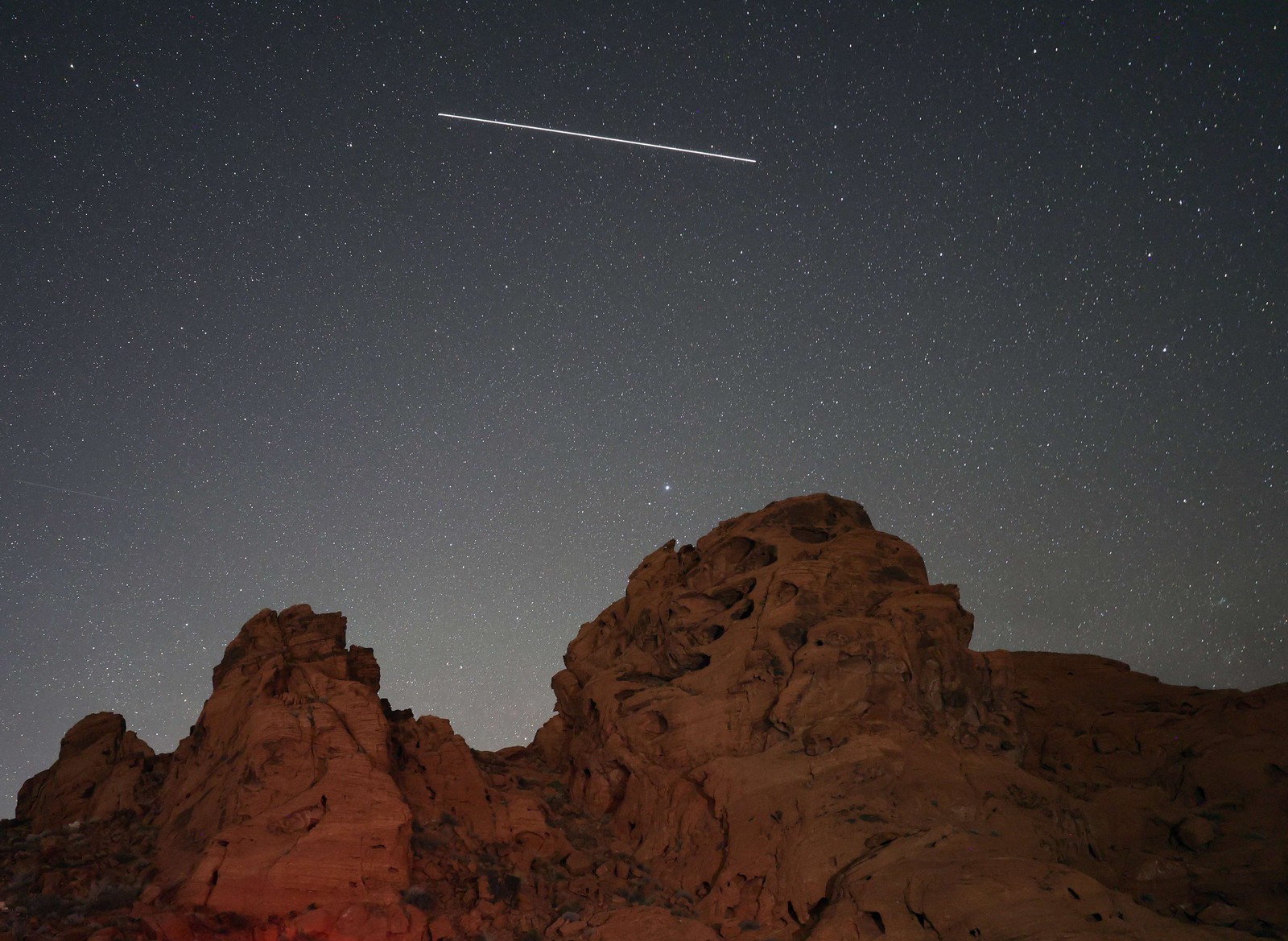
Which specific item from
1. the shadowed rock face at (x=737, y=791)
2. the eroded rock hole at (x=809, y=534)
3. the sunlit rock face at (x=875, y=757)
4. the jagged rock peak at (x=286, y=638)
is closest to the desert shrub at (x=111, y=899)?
the shadowed rock face at (x=737, y=791)

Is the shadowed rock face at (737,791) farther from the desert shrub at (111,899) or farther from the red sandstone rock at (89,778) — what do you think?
the desert shrub at (111,899)

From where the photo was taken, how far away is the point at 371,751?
2592 centimetres

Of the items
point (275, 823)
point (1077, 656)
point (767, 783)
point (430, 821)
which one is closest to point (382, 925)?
point (275, 823)

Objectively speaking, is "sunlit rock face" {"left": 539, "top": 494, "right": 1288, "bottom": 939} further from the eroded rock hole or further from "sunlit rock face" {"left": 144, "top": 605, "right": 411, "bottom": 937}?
"sunlit rock face" {"left": 144, "top": 605, "right": 411, "bottom": 937}

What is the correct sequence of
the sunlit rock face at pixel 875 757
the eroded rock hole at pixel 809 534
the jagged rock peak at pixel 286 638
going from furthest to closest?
1. the eroded rock hole at pixel 809 534
2. the jagged rock peak at pixel 286 638
3. the sunlit rock face at pixel 875 757

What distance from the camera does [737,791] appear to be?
87.0 feet

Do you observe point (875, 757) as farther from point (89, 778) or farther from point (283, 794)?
point (89, 778)

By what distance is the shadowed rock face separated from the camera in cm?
2156

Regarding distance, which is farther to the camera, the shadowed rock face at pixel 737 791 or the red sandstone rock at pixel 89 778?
the red sandstone rock at pixel 89 778

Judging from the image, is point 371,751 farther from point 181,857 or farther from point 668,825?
point 668,825

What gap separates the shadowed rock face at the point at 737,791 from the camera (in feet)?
70.7

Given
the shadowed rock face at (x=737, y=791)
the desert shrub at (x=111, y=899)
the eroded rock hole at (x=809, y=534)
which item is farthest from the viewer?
the eroded rock hole at (x=809, y=534)

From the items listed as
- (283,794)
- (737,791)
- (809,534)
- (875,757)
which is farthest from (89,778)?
(809,534)

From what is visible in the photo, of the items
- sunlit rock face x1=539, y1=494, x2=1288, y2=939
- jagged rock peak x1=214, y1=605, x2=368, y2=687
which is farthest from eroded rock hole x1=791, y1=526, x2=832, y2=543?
jagged rock peak x1=214, y1=605, x2=368, y2=687
